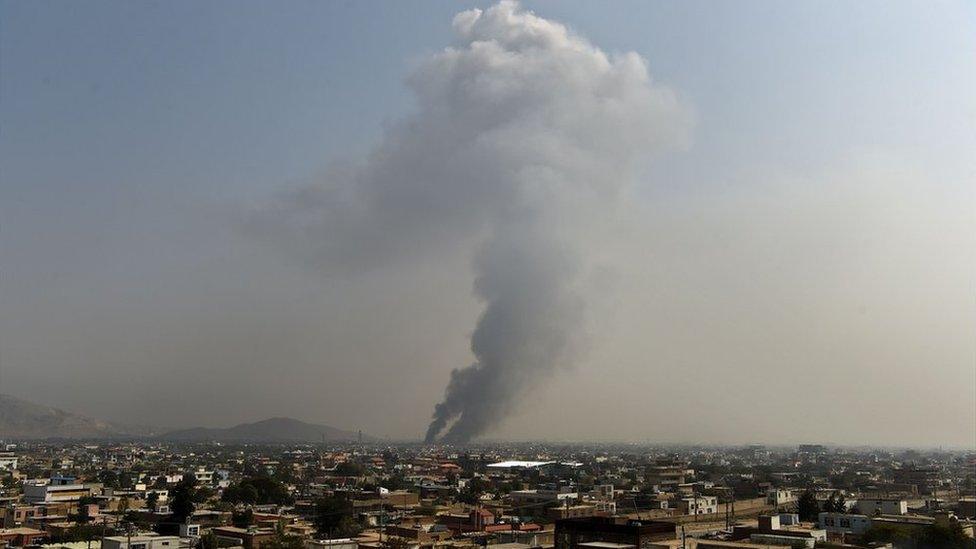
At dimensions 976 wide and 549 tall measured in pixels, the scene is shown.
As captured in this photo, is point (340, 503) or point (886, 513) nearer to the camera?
point (886, 513)

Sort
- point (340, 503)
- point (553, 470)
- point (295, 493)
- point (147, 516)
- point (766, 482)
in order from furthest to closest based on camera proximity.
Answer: point (553, 470) → point (766, 482) → point (295, 493) → point (340, 503) → point (147, 516)

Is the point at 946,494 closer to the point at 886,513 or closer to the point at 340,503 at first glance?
the point at 886,513

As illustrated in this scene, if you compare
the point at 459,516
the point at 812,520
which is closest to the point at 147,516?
the point at 459,516

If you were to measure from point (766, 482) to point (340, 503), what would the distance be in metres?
31.6

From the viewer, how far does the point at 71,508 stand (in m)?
34.6

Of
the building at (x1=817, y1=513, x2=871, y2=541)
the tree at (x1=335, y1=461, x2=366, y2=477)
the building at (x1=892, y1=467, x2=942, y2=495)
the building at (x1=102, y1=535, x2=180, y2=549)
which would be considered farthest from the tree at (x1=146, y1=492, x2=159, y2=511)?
the building at (x1=892, y1=467, x2=942, y2=495)

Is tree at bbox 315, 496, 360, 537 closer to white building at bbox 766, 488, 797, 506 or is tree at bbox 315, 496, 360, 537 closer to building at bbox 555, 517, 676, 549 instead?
building at bbox 555, 517, 676, 549

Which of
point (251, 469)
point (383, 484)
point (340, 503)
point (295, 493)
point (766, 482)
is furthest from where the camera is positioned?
point (251, 469)

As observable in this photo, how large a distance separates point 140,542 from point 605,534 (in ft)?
40.7

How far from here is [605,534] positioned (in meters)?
21.6

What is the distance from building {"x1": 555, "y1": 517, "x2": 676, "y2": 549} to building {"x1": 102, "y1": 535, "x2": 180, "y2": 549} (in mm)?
10842

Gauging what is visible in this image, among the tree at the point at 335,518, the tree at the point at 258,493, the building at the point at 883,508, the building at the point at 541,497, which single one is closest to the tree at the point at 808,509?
the building at the point at 883,508

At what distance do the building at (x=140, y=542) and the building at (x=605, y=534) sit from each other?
1084cm

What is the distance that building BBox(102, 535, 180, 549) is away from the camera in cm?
2220
